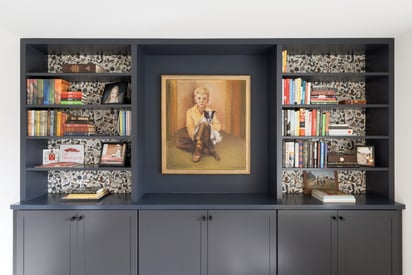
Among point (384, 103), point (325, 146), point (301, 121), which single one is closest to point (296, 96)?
point (301, 121)

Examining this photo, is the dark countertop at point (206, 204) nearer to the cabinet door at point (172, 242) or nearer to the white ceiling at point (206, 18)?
the cabinet door at point (172, 242)

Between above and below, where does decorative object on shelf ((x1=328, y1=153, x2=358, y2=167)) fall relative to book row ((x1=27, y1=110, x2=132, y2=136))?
below

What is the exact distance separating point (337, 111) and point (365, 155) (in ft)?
1.76

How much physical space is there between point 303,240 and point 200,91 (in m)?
1.78

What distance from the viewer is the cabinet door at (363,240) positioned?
266 centimetres

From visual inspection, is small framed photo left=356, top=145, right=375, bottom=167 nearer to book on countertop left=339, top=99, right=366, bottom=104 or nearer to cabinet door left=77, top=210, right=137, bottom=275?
book on countertop left=339, top=99, right=366, bottom=104

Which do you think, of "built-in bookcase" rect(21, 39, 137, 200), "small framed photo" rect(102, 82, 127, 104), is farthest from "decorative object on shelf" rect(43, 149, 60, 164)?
"small framed photo" rect(102, 82, 127, 104)

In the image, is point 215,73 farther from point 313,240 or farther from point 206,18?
point 313,240

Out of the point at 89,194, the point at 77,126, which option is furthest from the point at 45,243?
the point at 77,126

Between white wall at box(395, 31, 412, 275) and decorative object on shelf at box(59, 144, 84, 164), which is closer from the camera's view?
white wall at box(395, 31, 412, 275)

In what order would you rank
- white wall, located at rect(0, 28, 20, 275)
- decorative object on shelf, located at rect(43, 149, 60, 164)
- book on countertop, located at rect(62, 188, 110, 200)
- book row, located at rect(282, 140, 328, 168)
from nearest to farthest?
white wall, located at rect(0, 28, 20, 275) < book on countertop, located at rect(62, 188, 110, 200) < book row, located at rect(282, 140, 328, 168) < decorative object on shelf, located at rect(43, 149, 60, 164)

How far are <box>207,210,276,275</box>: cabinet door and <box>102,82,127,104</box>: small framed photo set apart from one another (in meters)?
1.47

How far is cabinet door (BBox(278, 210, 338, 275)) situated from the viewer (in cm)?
265

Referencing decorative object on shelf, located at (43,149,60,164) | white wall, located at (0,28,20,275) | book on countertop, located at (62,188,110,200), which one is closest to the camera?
white wall, located at (0,28,20,275)
